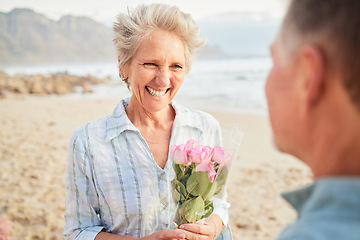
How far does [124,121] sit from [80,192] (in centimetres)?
51

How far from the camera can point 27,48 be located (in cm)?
9519

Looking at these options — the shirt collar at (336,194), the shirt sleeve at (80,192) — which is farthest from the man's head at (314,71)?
the shirt sleeve at (80,192)

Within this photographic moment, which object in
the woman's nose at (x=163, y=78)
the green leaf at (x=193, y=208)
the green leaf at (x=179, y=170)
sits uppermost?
the woman's nose at (x=163, y=78)

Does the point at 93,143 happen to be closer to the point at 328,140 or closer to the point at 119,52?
→ the point at 119,52

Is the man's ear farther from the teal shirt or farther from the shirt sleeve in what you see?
the shirt sleeve

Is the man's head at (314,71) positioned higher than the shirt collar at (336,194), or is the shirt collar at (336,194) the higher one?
the man's head at (314,71)

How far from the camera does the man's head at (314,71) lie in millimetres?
712

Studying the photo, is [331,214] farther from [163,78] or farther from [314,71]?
[163,78]

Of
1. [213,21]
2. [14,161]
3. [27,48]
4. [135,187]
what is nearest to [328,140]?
[135,187]

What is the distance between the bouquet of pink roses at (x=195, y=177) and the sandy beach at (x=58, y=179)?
2.89 feet

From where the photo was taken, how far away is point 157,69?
2.08 m

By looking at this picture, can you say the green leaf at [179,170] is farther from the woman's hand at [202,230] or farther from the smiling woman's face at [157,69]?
the smiling woman's face at [157,69]

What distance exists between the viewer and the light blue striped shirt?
1.96m

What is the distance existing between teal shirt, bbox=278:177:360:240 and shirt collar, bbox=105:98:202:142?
4.73 ft
